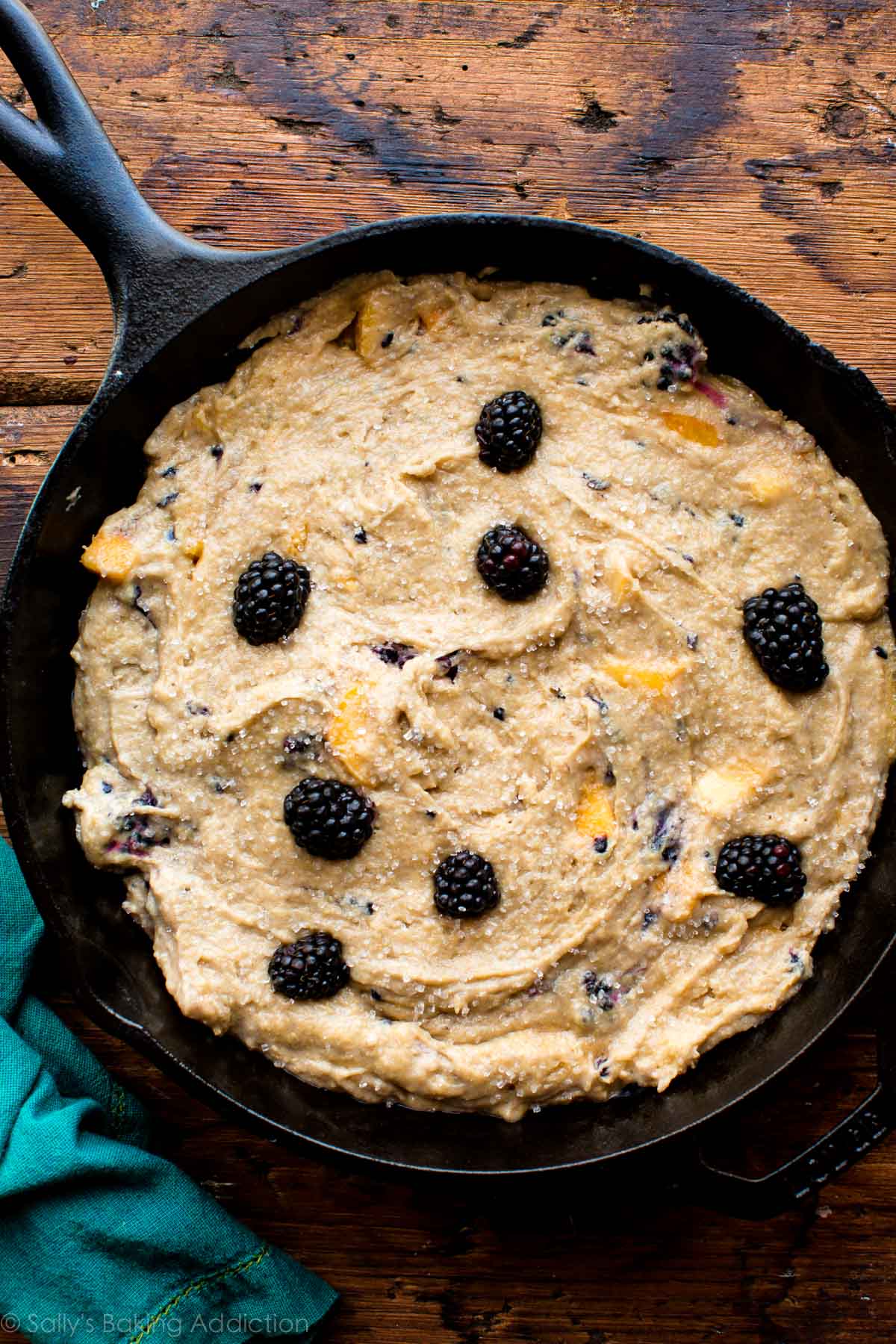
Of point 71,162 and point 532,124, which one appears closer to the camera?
point 71,162

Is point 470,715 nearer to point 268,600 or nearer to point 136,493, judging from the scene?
point 268,600

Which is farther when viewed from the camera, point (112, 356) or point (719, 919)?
point (719, 919)

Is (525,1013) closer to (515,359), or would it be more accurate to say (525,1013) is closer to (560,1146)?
(560,1146)

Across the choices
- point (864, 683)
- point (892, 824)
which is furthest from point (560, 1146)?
point (864, 683)

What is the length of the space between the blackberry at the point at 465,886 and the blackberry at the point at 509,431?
38.0 inches

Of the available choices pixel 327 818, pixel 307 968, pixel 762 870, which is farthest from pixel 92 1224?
pixel 762 870

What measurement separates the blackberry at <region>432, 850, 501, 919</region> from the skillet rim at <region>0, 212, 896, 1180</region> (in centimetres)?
58

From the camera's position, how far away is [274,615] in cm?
265

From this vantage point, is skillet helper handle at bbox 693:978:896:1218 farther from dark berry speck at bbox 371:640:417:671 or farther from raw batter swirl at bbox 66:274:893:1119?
dark berry speck at bbox 371:640:417:671

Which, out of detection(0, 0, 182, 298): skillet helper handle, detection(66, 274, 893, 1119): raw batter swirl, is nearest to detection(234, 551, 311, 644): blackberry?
detection(66, 274, 893, 1119): raw batter swirl

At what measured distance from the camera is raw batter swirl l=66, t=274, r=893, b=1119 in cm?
271

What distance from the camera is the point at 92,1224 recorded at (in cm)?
284

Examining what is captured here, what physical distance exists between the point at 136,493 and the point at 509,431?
0.99 metres

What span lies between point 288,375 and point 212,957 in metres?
1.46
